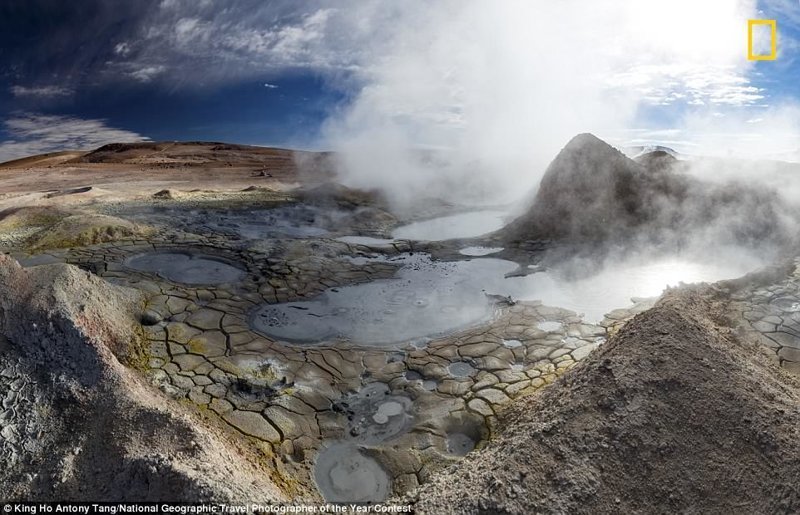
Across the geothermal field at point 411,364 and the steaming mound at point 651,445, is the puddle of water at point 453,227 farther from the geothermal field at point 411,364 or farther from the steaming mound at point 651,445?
the steaming mound at point 651,445

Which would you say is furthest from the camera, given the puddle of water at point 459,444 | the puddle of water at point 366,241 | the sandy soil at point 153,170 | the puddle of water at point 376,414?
the sandy soil at point 153,170

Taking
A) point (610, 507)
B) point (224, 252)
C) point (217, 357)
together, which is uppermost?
point (224, 252)

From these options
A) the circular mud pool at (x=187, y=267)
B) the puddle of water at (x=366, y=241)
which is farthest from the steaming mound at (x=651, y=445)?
the puddle of water at (x=366, y=241)

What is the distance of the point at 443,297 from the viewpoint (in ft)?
20.6

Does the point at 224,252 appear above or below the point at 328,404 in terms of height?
above

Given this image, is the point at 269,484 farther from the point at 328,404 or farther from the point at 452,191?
the point at 452,191

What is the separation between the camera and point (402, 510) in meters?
2.85

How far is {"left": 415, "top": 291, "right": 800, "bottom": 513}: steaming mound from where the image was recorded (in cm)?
273

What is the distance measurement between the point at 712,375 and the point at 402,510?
7.37 ft

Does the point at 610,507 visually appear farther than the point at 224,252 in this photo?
No

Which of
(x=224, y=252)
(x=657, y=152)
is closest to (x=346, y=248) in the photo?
(x=224, y=252)

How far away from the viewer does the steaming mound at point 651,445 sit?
8.95 ft

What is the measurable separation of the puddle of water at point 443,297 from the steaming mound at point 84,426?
5.66ft

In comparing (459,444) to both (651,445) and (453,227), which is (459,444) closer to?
(651,445)
